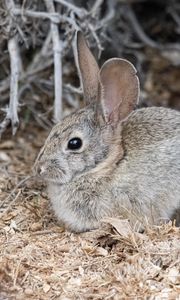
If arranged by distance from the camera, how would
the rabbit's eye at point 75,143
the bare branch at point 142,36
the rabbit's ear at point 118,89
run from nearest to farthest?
the rabbit's ear at point 118,89, the rabbit's eye at point 75,143, the bare branch at point 142,36

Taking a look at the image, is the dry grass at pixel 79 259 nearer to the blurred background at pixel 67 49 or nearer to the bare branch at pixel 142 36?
the blurred background at pixel 67 49

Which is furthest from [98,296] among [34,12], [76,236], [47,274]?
[34,12]

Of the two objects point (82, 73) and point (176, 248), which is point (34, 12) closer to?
point (82, 73)

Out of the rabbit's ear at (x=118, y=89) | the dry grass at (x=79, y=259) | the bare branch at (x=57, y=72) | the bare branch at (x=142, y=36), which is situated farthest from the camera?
the bare branch at (x=142, y=36)

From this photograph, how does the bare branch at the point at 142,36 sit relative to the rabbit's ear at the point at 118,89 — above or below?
above

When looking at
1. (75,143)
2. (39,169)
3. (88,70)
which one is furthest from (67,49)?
(39,169)

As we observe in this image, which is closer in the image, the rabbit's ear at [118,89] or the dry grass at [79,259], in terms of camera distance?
the dry grass at [79,259]

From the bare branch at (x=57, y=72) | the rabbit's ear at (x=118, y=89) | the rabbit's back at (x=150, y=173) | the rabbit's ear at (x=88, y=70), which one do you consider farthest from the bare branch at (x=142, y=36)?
the rabbit's ear at (x=118, y=89)
